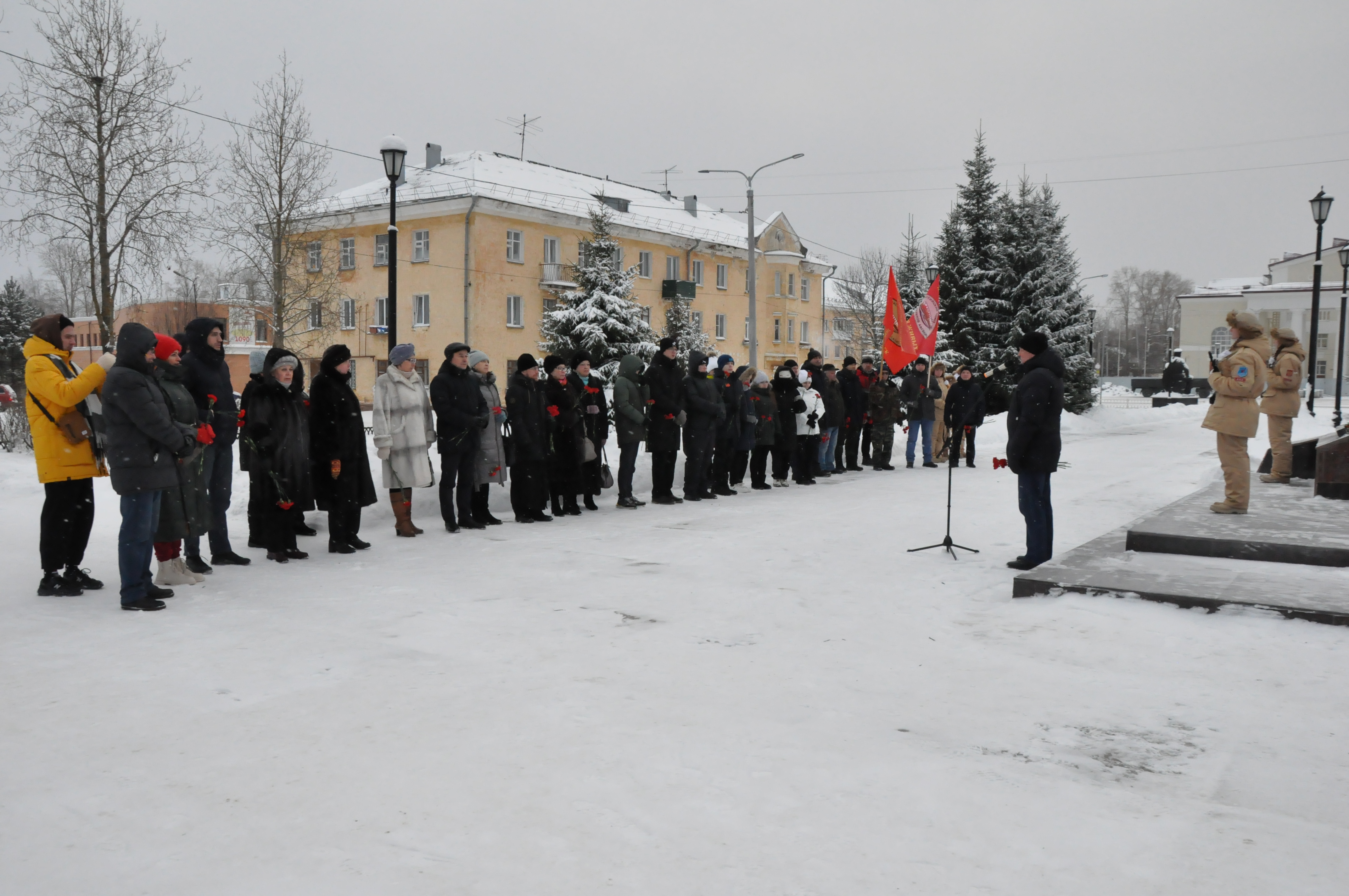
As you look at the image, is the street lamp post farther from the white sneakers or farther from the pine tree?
the pine tree

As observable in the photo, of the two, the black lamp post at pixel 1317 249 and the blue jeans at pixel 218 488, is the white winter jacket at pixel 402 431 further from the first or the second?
the black lamp post at pixel 1317 249

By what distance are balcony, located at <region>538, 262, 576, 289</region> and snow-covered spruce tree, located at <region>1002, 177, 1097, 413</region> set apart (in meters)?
21.5

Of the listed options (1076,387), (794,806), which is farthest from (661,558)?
(1076,387)

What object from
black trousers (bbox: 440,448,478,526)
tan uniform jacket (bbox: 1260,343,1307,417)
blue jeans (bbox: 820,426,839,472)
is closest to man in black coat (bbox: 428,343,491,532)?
black trousers (bbox: 440,448,478,526)

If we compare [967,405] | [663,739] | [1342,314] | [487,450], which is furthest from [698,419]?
[1342,314]

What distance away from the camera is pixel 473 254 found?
144 feet

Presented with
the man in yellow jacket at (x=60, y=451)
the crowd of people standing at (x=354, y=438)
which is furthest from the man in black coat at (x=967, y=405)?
the man in yellow jacket at (x=60, y=451)

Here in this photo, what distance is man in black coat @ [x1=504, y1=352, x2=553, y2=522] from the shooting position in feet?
35.6

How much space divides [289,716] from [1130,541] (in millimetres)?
6519

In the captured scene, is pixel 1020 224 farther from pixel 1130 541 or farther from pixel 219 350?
pixel 219 350

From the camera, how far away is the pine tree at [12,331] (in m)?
43.6

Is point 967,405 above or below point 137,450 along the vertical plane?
above

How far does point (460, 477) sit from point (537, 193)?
3928cm

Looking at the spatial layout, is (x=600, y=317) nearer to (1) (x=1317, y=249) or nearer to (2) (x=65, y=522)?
(1) (x=1317, y=249)
